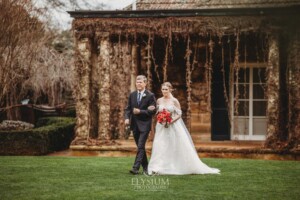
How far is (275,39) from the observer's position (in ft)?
49.6

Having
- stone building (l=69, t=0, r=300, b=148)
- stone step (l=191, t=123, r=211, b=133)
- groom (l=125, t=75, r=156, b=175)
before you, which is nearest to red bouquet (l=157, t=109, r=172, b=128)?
groom (l=125, t=75, r=156, b=175)

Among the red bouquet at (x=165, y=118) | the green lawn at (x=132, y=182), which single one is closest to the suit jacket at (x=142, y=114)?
the red bouquet at (x=165, y=118)

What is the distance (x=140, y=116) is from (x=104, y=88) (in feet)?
18.5

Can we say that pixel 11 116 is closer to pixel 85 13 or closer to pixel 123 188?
pixel 85 13

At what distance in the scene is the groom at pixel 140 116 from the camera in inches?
400

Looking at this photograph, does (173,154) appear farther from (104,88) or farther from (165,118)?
(104,88)

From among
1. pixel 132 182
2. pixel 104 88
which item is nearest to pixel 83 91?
pixel 104 88

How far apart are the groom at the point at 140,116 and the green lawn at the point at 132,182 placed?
45cm

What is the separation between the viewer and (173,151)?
35.2 ft

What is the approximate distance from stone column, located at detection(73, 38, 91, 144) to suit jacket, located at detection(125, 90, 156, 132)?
5.55 m

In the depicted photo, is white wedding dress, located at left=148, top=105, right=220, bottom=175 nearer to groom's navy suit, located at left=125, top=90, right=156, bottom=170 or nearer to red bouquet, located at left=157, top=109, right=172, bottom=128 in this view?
red bouquet, located at left=157, top=109, right=172, bottom=128

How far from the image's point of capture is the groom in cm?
1017

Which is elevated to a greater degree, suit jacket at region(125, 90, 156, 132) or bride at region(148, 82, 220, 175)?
suit jacket at region(125, 90, 156, 132)

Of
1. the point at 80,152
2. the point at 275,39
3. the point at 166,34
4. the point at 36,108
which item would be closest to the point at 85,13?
the point at 166,34
